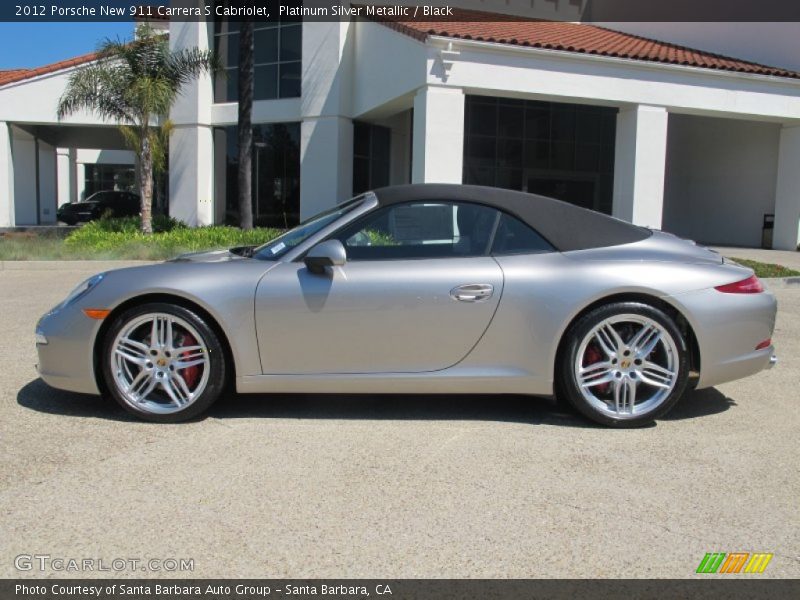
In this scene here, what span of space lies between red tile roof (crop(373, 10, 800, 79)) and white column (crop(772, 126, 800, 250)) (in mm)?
1770

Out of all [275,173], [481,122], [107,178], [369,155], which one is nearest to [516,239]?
[369,155]

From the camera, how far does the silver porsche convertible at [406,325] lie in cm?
405

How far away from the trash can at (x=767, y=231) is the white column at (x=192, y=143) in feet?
53.4

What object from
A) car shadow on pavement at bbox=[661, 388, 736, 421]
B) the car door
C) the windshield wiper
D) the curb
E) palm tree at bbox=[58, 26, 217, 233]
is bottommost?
car shadow on pavement at bbox=[661, 388, 736, 421]

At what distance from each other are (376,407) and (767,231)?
59.4 ft

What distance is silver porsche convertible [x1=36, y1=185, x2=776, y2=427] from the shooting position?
4055 mm

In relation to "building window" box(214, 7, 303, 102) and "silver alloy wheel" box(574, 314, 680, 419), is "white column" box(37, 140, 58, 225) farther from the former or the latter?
"silver alloy wheel" box(574, 314, 680, 419)

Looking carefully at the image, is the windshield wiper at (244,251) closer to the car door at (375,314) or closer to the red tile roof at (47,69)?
the car door at (375,314)

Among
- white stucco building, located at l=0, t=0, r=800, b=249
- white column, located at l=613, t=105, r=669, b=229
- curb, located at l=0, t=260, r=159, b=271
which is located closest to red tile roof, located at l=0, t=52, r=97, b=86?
white stucco building, located at l=0, t=0, r=800, b=249

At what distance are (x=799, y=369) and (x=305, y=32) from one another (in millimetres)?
17489

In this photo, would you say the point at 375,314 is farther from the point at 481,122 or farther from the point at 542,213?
the point at 481,122

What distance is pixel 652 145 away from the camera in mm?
15758

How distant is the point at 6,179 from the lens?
24.4 meters

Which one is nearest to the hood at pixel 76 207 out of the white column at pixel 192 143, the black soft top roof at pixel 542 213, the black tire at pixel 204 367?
the white column at pixel 192 143
